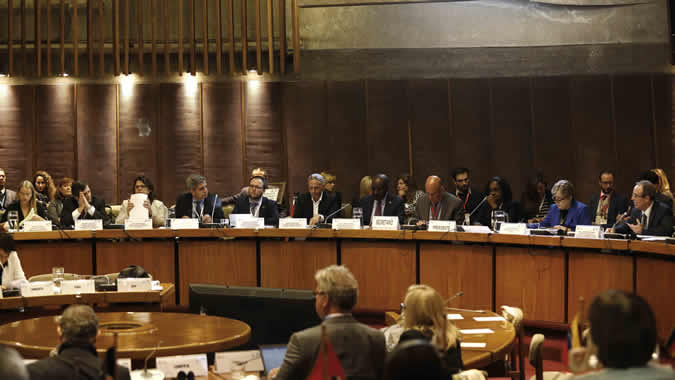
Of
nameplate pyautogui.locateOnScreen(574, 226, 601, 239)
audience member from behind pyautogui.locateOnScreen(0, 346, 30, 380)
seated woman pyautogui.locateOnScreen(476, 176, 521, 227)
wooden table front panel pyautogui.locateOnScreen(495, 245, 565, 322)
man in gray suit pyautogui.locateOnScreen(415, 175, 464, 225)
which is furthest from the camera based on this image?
seated woman pyautogui.locateOnScreen(476, 176, 521, 227)

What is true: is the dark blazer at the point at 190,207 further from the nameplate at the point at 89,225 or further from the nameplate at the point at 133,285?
the nameplate at the point at 133,285

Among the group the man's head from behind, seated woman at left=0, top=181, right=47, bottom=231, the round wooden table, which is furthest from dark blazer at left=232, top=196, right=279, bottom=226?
the man's head from behind

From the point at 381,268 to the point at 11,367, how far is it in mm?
5021

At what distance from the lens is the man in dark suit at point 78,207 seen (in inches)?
284

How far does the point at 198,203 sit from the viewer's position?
7.53 metres

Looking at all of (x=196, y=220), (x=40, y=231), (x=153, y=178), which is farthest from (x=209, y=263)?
A: (x=153, y=178)

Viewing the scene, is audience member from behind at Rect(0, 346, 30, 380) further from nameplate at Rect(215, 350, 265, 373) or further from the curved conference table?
the curved conference table

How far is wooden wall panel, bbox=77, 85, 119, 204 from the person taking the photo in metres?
9.97

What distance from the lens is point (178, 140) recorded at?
10.1 meters

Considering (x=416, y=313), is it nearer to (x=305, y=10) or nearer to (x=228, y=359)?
(x=228, y=359)

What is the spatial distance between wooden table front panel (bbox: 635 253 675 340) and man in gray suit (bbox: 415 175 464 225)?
6.39ft

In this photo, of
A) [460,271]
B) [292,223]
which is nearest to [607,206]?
[460,271]

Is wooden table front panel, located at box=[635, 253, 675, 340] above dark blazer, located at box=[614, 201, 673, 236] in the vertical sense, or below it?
below

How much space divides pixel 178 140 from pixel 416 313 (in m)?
7.63
